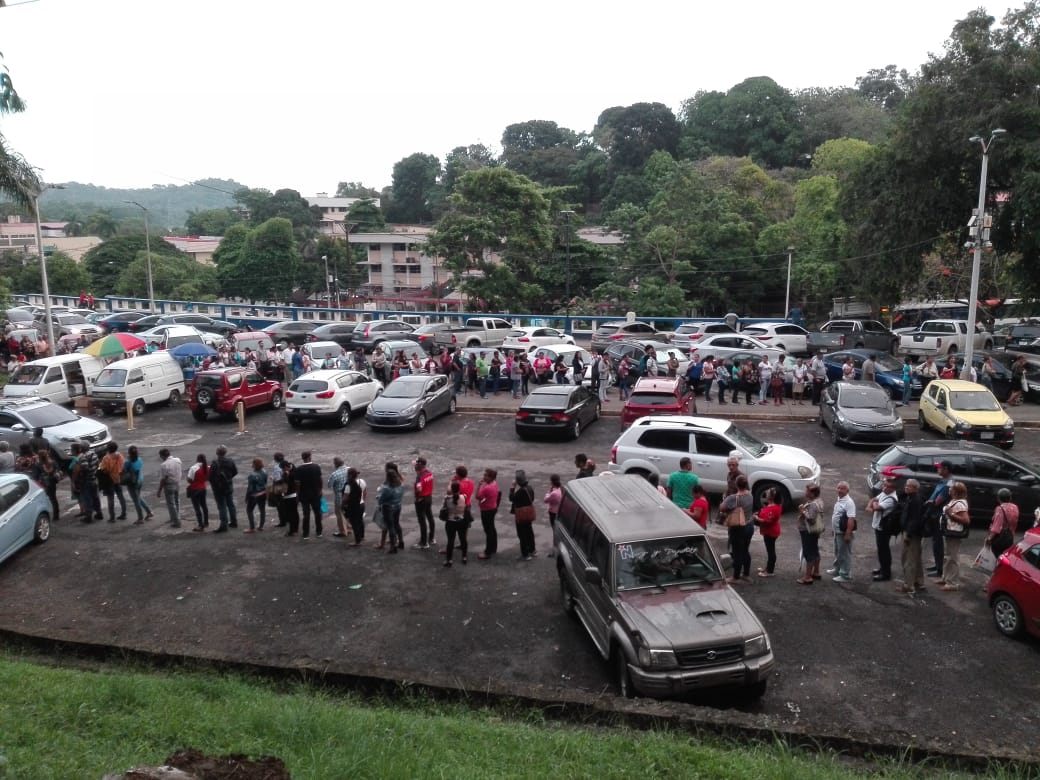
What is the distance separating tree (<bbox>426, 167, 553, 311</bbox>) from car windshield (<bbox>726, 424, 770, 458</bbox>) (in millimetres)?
34363

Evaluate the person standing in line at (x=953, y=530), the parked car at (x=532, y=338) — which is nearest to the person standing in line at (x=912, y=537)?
the person standing in line at (x=953, y=530)

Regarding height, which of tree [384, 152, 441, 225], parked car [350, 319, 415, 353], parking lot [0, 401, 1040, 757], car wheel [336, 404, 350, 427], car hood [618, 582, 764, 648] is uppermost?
tree [384, 152, 441, 225]

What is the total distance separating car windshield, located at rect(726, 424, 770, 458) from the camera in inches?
586

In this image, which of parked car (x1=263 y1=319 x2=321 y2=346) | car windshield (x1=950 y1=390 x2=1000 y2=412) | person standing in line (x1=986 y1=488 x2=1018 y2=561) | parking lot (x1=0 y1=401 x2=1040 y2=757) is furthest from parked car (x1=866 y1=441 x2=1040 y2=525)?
parked car (x1=263 y1=319 x2=321 y2=346)

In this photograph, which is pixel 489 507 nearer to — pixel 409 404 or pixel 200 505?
pixel 200 505

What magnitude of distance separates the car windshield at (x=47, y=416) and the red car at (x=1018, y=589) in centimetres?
1946

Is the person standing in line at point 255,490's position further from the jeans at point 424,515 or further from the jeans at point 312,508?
the jeans at point 424,515

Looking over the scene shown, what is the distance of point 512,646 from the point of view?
9.63 metres

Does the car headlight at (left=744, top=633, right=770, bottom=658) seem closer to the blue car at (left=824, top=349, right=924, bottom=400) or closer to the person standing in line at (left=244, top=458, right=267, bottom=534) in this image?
the person standing in line at (left=244, top=458, right=267, bottom=534)

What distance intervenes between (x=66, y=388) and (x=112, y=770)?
2328 cm

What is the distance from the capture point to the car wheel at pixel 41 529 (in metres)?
13.7

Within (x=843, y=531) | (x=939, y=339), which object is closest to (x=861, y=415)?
(x=843, y=531)

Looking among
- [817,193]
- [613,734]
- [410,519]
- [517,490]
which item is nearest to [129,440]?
[410,519]

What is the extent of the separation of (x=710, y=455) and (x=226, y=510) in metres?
8.80
